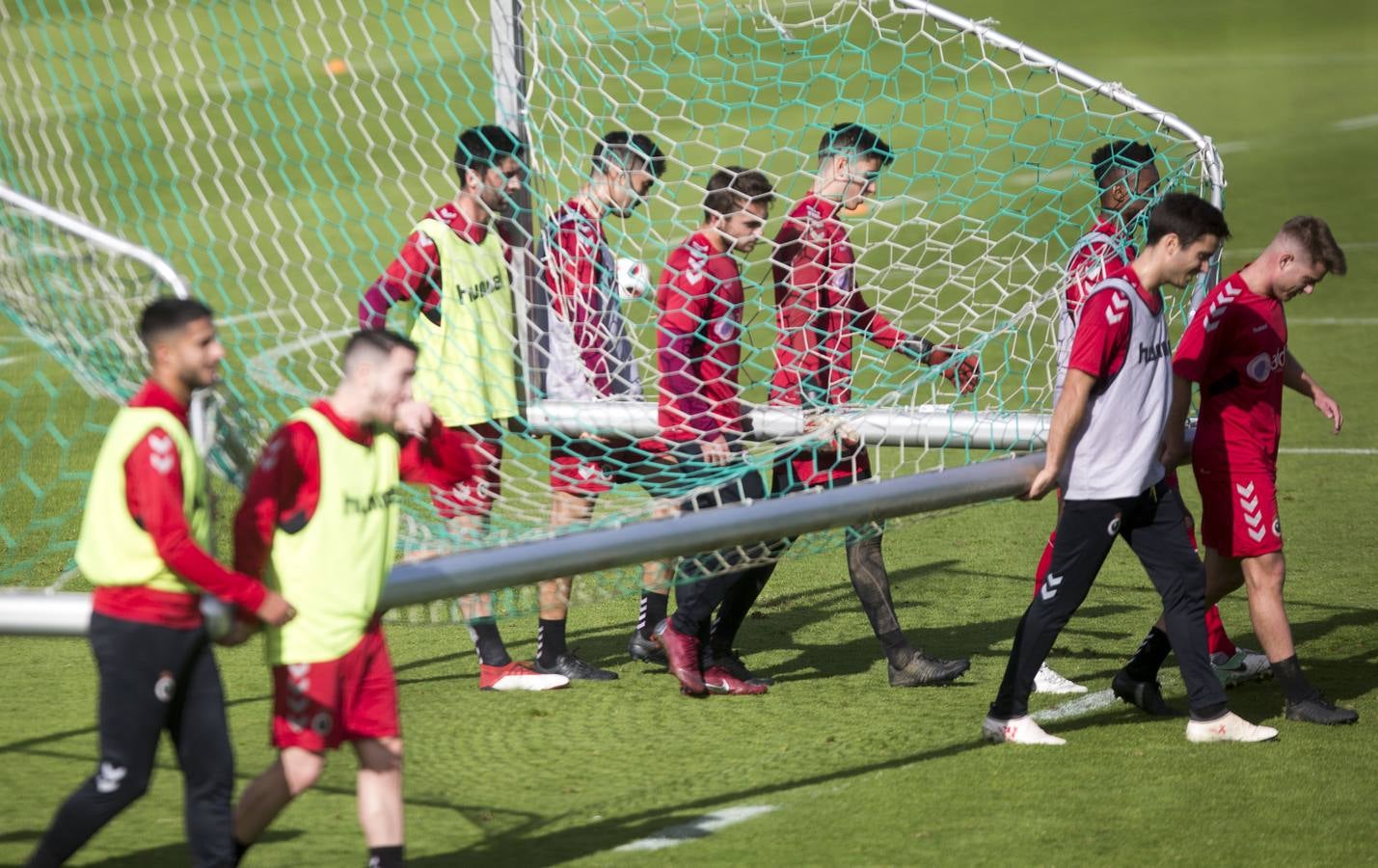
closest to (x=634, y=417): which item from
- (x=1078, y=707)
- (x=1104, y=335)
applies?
(x=1104, y=335)

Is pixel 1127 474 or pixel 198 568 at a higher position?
pixel 198 568

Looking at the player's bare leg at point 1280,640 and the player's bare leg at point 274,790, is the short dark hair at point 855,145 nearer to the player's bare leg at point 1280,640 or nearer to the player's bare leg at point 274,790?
the player's bare leg at point 1280,640

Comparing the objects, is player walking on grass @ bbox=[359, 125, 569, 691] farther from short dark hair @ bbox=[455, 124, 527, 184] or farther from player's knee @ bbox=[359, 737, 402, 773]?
player's knee @ bbox=[359, 737, 402, 773]

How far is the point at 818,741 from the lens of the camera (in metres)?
6.52

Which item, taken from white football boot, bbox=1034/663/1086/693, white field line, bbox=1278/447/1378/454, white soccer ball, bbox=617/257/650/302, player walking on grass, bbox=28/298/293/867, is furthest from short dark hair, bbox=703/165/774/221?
white field line, bbox=1278/447/1378/454

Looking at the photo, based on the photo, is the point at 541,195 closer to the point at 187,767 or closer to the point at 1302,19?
the point at 187,767

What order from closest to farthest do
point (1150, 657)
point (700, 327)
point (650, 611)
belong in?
point (1150, 657), point (700, 327), point (650, 611)

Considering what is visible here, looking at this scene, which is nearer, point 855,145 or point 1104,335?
point 1104,335

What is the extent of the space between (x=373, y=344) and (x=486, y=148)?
6.11 ft

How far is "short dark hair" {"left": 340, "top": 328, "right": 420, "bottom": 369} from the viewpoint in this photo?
15.1ft

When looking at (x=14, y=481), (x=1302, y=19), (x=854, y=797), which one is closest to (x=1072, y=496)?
(x=854, y=797)

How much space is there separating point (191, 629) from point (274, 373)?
1.98 metres

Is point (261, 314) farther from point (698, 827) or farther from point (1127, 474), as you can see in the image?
point (1127, 474)

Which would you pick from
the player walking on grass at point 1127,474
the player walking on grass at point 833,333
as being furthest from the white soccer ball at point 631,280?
the player walking on grass at point 1127,474
